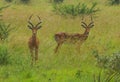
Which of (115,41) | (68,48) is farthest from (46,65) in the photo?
(115,41)

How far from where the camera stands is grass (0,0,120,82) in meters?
9.32

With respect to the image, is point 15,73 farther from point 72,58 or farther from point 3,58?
point 72,58

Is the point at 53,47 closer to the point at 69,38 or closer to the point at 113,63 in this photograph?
the point at 69,38

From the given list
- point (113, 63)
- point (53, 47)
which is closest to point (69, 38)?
point (53, 47)

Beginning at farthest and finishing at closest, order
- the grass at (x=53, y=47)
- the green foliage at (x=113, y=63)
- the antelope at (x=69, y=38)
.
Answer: the antelope at (x=69, y=38)
the grass at (x=53, y=47)
the green foliage at (x=113, y=63)

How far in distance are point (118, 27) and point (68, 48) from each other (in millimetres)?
3692

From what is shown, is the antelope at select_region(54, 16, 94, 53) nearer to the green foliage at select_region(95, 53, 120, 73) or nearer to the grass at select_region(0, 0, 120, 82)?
the grass at select_region(0, 0, 120, 82)

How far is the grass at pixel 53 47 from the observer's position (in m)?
9.32

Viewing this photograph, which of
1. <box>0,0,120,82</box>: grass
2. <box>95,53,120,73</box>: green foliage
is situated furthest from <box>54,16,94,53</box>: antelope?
<box>95,53,120,73</box>: green foliage

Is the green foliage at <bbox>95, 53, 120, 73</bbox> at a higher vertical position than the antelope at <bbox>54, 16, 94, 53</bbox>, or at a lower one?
lower

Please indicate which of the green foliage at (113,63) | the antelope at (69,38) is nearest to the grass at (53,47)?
the antelope at (69,38)

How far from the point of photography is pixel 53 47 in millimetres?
13117

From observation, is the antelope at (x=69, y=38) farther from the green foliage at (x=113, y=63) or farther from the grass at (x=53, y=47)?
the green foliage at (x=113, y=63)

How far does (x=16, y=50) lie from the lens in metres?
12.8
